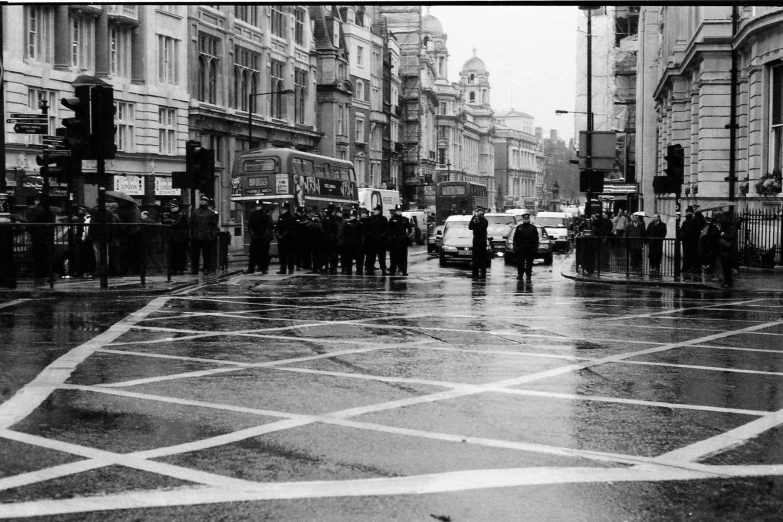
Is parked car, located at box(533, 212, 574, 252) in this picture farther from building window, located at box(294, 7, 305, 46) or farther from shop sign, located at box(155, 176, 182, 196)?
building window, located at box(294, 7, 305, 46)

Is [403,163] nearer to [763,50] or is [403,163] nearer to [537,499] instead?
[763,50]

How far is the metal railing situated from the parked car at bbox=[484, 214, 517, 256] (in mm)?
15418

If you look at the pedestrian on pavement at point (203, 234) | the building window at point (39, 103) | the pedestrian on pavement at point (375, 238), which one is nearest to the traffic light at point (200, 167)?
the pedestrian on pavement at point (203, 234)

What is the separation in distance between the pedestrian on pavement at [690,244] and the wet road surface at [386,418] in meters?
11.9

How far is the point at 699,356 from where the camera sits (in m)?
11.6

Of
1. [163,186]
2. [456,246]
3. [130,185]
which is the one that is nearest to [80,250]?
[456,246]

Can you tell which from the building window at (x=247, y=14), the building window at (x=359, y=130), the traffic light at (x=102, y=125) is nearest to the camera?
the traffic light at (x=102, y=125)

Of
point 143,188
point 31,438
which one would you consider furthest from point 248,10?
point 31,438

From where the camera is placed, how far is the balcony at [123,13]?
1725 inches

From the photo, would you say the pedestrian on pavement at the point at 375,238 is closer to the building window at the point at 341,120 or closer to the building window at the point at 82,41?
the building window at the point at 82,41

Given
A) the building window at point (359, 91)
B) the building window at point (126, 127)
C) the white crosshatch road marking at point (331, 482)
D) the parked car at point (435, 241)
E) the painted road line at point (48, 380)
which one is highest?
the building window at point (359, 91)

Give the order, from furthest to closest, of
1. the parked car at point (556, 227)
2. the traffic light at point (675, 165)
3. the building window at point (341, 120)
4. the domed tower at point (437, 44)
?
the domed tower at point (437, 44) < the building window at point (341, 120) < the parked car at point (556, 227) < the traffic light at point (675, 165)

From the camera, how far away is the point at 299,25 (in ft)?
219

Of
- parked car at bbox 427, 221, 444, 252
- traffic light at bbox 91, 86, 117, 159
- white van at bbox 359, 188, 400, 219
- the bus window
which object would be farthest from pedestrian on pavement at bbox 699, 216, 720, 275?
white van at bbox 359, 188, 400, 219
